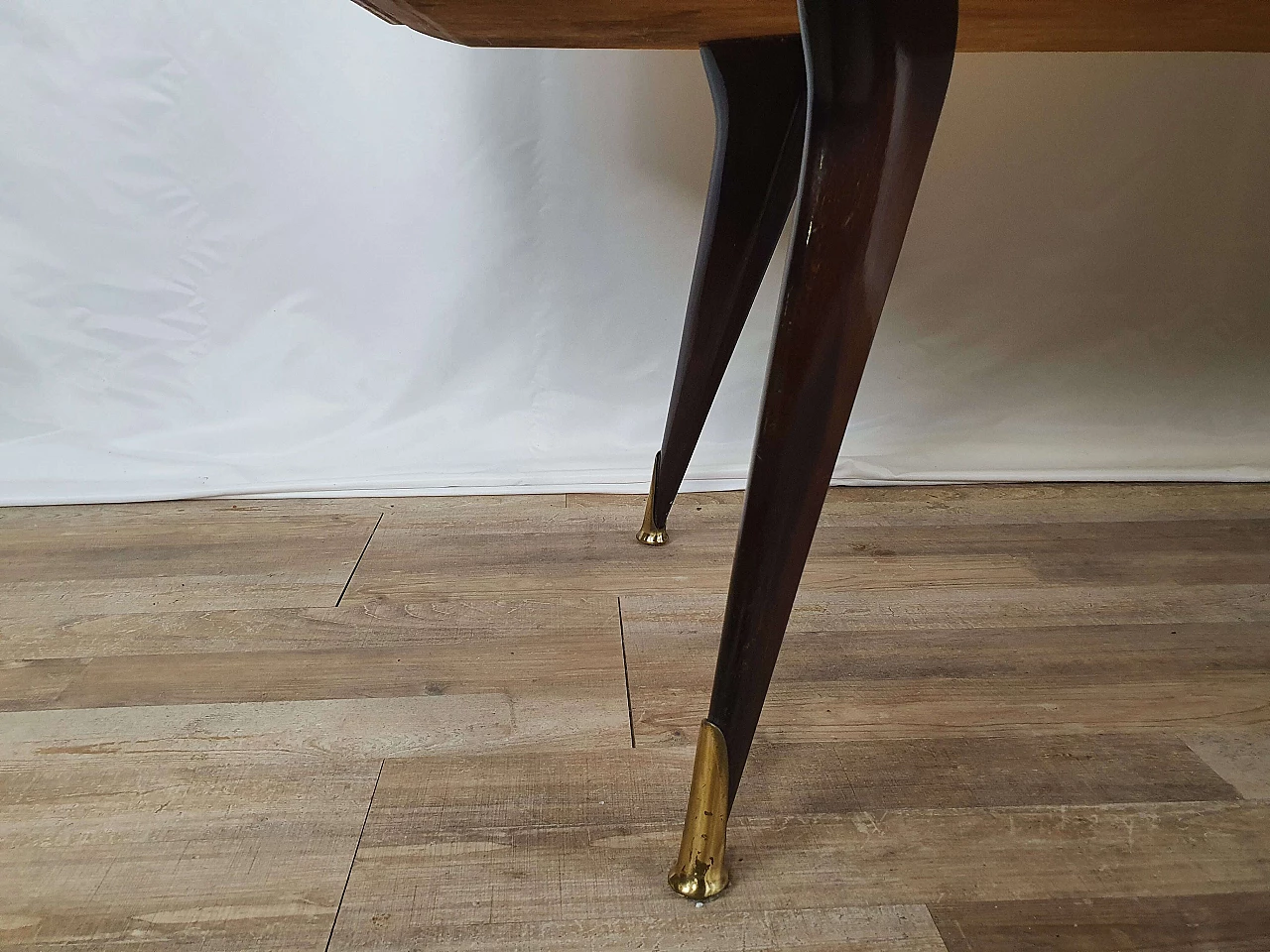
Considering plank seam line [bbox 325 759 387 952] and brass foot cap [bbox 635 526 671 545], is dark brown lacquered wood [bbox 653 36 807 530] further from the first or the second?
plank seam line [bbox 325 759 387 952]

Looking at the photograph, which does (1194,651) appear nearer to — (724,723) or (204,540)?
(724,723)

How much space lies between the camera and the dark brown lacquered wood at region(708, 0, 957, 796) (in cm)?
43

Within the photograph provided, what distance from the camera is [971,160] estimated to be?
1291mm

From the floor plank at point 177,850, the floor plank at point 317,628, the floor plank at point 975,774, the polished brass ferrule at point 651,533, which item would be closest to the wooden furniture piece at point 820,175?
the floor plank at point 975,774

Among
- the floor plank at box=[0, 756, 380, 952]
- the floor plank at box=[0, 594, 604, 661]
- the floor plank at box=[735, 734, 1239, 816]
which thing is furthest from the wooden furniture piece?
the floor plank at box=[0, 594, 604, 661]

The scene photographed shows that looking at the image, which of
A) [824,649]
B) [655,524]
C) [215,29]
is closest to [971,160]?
[655,524]

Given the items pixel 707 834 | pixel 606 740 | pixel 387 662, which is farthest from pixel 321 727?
pixel 707 834

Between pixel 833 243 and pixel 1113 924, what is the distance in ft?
1.31

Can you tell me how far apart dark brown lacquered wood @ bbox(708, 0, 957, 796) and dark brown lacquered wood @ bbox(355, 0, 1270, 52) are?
0.14 meters

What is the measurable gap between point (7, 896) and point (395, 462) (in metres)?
0.80

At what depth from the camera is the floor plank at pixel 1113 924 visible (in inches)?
19.6

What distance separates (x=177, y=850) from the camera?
568 mm

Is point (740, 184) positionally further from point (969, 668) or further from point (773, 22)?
point (969, 668)

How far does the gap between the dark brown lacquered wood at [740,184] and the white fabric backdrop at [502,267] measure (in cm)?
34
